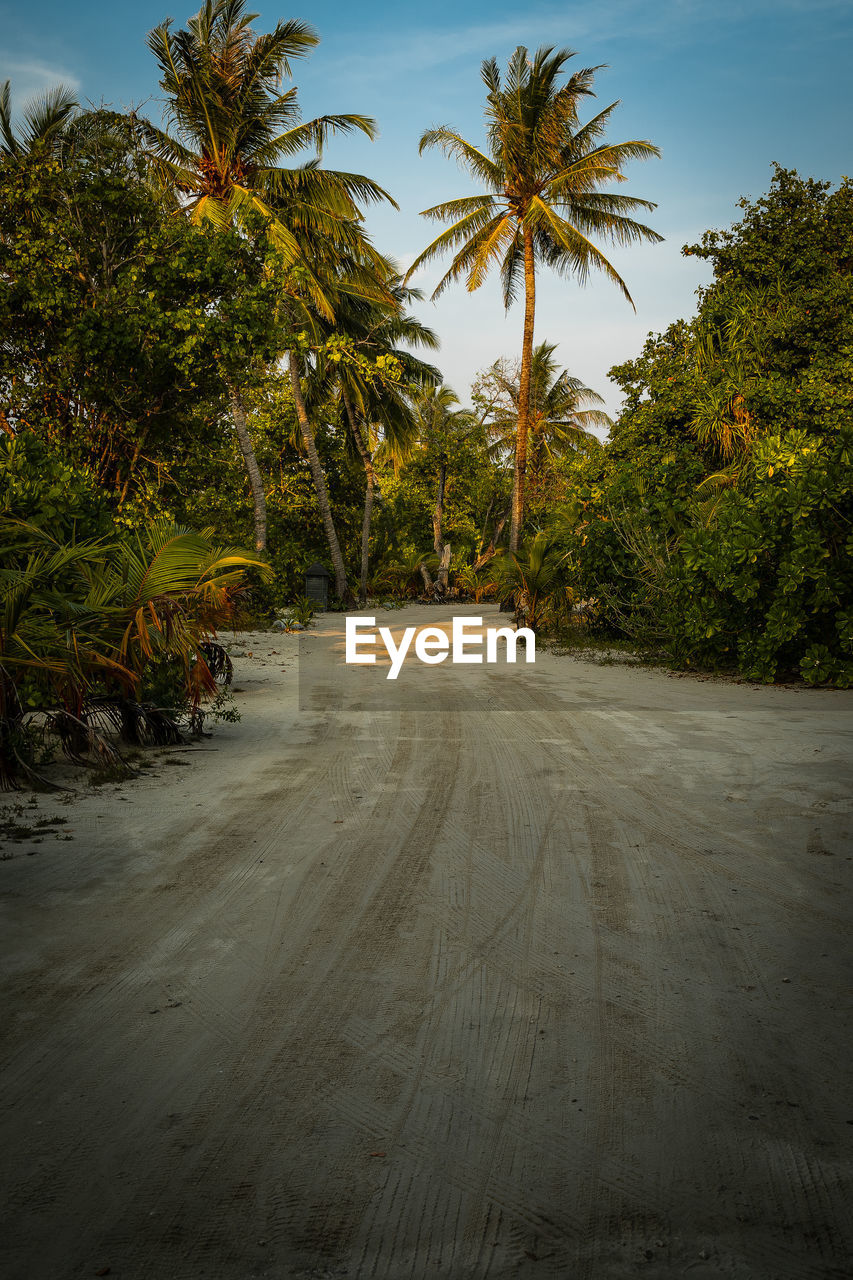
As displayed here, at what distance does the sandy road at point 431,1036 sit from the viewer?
6.28 ft

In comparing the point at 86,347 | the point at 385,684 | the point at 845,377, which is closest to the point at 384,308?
the point at 845,377

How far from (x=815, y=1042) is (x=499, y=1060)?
3.10ft

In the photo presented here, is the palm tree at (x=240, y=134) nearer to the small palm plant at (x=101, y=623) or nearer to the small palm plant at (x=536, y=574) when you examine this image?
the small palm plant at (x=536, y=574)

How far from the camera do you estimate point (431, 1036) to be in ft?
8.73

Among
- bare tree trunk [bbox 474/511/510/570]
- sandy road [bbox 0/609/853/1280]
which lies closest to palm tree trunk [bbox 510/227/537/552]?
bare tree trunk [bbox 474/511/510/570]

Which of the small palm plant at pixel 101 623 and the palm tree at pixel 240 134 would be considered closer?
the small palm plant at pixel 101 623

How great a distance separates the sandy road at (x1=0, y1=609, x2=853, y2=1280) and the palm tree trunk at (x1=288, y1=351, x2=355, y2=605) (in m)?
18.7

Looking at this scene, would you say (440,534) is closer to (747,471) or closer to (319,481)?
(319,481)

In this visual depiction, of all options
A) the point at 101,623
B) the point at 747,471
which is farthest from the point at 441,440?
the point at 101,623

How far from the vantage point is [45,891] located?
3775 millimetres

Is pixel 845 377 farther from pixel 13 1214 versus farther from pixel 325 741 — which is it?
pixel 13 1214

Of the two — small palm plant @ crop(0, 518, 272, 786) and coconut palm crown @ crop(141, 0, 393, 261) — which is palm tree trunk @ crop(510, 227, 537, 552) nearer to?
coconut palm crown @ crop(141, 0, 393, 261)

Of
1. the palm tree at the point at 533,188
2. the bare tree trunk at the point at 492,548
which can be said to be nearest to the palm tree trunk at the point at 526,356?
the palm tree at the point at 533,188

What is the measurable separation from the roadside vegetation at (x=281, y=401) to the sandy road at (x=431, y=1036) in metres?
1.60
